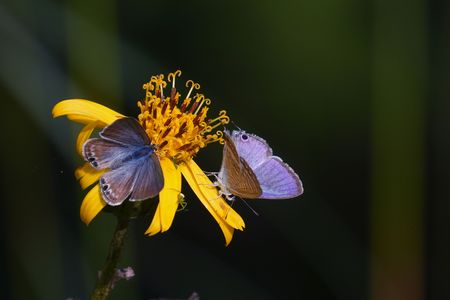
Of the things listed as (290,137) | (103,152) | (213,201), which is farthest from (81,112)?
(290,137)

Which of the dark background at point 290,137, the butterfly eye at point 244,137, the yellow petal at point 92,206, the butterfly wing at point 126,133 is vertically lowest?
the dark background at point 290,137

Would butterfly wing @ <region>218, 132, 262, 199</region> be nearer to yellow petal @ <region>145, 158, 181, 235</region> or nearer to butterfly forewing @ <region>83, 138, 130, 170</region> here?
yellow petal @ <region>145, 158, 181, 235</region>

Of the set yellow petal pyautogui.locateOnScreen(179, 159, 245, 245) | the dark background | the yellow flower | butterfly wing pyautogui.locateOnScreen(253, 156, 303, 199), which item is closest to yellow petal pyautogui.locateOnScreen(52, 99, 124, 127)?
the yellow flower

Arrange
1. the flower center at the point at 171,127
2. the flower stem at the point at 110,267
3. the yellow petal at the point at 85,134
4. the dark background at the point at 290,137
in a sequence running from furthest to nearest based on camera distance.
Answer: the dark background at the point at 290,137 < the flower center at the point at 171,127 < the yellow petal at the point at 85,134 < the flower stem at the point at 110,267

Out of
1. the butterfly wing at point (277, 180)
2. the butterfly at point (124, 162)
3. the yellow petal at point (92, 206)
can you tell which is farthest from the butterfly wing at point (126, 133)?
the butterfly wing at point (277, 180)

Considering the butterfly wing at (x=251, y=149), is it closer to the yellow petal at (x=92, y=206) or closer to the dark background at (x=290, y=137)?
the yellow petal at (x=92, y=206)

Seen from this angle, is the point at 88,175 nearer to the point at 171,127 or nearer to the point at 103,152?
the point at 103,152
